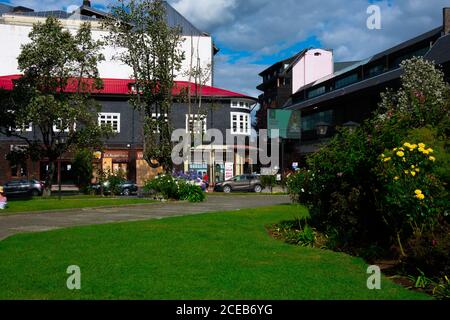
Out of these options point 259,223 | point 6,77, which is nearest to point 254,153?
point 6,77

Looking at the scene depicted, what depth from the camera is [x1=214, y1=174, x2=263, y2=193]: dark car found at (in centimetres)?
4406

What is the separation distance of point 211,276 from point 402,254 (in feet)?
9.18

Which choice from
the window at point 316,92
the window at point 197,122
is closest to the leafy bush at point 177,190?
the window at point 197,122

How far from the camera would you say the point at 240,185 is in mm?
44281

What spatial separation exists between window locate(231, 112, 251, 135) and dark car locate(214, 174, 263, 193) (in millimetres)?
11197

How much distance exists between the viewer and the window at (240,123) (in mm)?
54900

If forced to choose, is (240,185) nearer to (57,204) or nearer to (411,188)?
(57,204)

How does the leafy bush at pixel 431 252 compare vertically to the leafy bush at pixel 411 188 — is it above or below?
below

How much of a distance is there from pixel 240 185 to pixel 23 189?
16576 millimetres

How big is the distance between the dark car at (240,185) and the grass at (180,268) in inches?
1267

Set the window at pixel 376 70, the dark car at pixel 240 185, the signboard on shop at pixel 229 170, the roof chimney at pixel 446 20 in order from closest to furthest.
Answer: the roof chimney at pixel 446 20 → the dark car at pixel 240 185 → the signboard on shop at pixel 229 170 → the window at pixel 376 70

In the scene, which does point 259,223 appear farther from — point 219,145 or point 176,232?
point 219,145

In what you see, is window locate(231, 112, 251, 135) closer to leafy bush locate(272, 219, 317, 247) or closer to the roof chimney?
the roof chimney

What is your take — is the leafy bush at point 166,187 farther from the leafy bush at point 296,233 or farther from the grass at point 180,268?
the grass at point 180,268
